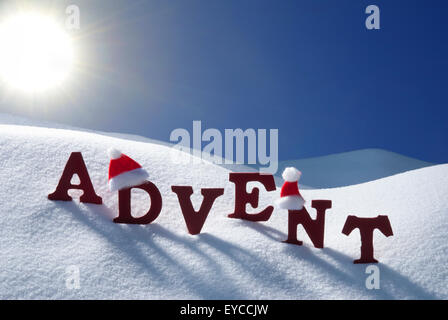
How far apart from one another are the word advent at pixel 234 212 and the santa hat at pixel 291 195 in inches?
3.0

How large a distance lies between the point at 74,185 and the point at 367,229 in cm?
306

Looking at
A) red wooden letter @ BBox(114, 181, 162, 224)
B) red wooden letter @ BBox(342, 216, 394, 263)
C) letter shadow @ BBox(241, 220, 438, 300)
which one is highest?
red wooden letter @ BBox(114, 181, 162, 224)

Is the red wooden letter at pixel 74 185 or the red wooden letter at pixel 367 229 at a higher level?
the red wooden letter at pixel 74 185

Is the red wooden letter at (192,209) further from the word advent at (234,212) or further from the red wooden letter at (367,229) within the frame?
the red wooden letter at (367,229)

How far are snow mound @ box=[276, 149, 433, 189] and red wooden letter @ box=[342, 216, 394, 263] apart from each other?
856cm

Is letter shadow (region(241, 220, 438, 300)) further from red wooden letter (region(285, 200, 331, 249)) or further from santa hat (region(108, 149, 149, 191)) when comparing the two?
santa hat (region(108, 149, 149, 191))

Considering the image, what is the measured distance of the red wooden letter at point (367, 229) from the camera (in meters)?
4.33

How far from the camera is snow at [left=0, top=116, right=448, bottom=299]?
12.8ft

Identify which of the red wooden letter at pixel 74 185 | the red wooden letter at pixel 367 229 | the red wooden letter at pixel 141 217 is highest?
the red wooden letter at pixel 74 185

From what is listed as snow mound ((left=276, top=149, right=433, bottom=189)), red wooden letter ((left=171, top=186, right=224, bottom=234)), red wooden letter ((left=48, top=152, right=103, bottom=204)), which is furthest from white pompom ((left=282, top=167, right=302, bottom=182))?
snow mound ((left=276, top=149, right=433, bottom=189))

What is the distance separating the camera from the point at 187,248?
14.4 ft

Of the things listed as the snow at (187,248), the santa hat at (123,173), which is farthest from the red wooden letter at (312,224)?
the santa hat at (123,173)

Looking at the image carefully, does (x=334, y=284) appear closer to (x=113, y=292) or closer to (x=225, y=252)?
(x=225, y=252)

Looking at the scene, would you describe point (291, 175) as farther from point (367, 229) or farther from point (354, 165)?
point (354, 165)
